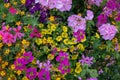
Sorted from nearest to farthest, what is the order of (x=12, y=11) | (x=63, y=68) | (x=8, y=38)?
(x=63, y=68)
(x=8, y=38)
(x=12, y=11)

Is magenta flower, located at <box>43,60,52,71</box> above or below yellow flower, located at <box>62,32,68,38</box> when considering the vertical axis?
below

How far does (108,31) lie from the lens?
133 inches

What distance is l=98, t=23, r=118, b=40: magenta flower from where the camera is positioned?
3.37 meters

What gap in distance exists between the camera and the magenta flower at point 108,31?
3.37 meters

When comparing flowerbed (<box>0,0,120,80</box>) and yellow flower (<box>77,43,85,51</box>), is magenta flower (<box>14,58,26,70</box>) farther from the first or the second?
yellow flower (<box>77,43,85,51</box>)

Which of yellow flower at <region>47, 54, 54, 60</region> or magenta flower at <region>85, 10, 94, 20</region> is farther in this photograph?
magenta flower at <region>85, 10, 94, 20</region>

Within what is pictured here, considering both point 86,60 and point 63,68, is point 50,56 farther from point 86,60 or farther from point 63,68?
point 86,60

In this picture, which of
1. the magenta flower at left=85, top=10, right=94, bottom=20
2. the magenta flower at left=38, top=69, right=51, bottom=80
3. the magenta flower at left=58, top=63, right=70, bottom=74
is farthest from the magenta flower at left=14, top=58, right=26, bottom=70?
the magenta flower at left=85, top=10, right=94, bottom=20

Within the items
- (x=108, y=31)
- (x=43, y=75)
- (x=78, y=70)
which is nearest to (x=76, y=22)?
(x=108, y=31)

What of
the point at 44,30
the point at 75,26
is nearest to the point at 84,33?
the point at 75,26

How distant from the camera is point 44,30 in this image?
3395 mm

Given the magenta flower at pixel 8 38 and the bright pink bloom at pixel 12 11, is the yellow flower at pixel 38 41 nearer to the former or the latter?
the magenta flower at pixel 8 38

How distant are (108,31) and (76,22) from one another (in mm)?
270

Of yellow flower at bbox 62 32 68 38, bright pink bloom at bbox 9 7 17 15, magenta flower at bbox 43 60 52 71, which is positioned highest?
bright pink bloom at bbox 9 7 17 15
